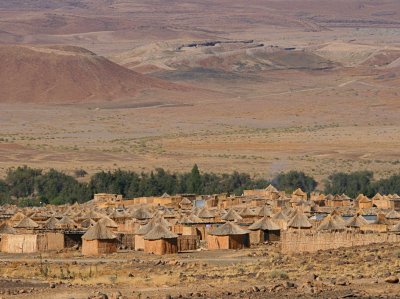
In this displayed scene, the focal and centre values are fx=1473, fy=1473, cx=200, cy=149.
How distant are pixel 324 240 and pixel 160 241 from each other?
13.6 ft

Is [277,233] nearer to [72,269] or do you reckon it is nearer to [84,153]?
[72,269]

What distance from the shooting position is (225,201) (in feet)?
171

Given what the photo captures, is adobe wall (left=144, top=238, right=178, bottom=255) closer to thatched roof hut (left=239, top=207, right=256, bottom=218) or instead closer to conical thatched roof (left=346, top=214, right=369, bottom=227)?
A: conical thatched roof (left=346, top=214, right=369, bottom=227)

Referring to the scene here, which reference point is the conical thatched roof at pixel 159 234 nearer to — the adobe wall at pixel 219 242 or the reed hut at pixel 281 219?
the adobe wall at pixel 219 242

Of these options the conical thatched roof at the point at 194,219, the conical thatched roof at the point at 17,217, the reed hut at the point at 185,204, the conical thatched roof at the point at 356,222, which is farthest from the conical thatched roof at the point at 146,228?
the reed hut at the point at 185,204

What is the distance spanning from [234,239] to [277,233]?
109 inches

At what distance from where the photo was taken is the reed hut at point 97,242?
3572 centimetres

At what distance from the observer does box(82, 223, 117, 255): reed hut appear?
35719 millimetres

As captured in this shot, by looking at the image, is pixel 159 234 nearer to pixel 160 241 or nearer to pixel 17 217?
pixel 160 241

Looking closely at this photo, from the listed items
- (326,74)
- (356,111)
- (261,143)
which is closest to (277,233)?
(261,143)

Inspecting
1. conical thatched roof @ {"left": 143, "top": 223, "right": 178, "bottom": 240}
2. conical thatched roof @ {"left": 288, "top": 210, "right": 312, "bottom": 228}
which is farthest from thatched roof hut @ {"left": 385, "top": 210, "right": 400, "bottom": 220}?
conical thatched roof @ {"left": 143, "top": 223, "right": 178, "bottom": 240}

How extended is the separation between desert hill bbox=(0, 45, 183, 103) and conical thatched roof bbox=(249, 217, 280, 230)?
114m

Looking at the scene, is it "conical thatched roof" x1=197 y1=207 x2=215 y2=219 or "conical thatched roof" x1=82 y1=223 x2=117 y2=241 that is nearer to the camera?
"conical thatched roof" x1=82 y1=223 x2=117 y2=241

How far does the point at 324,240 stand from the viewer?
33.6 metres
